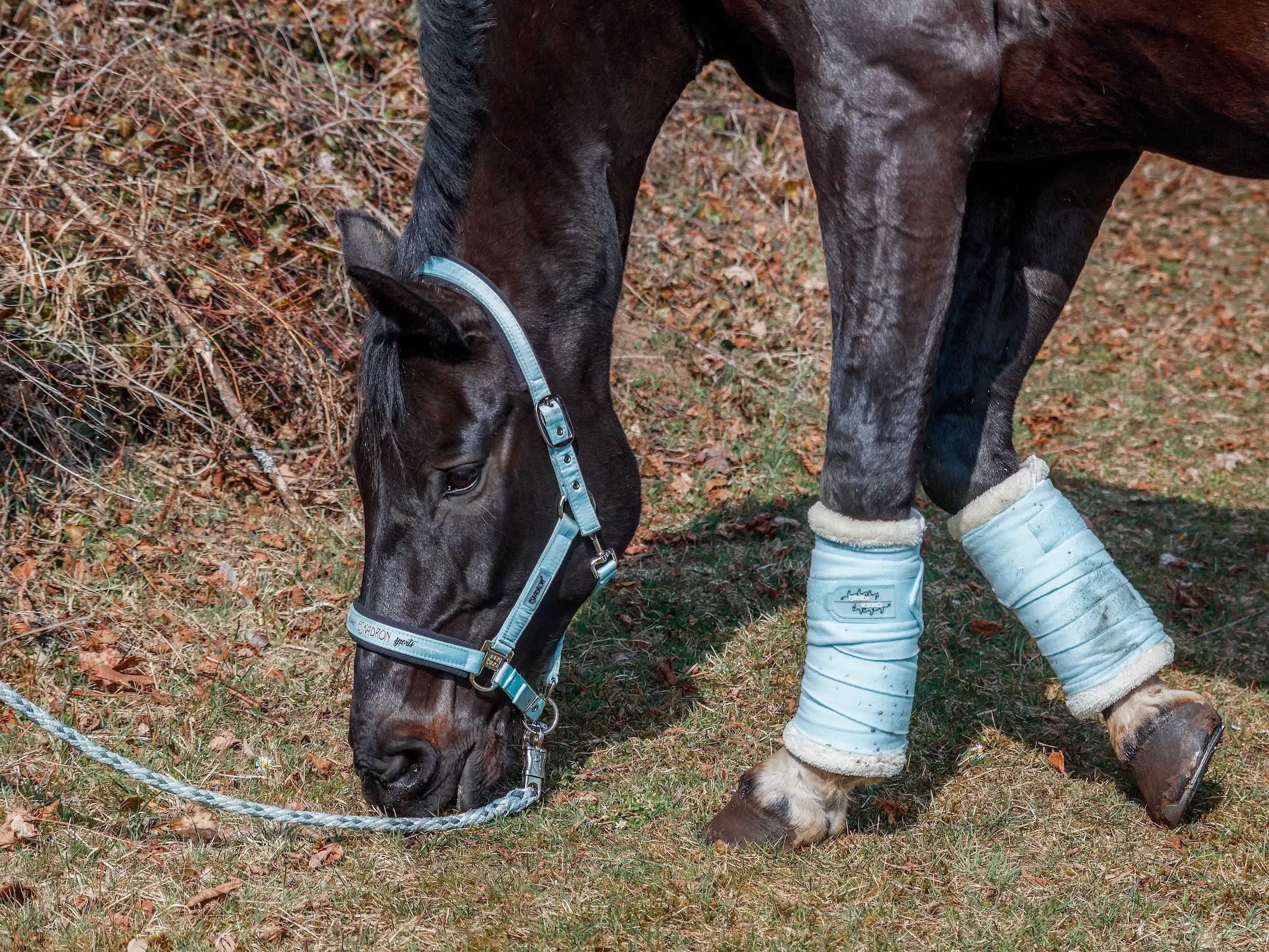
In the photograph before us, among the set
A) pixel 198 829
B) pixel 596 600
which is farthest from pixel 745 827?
pixel 596 600

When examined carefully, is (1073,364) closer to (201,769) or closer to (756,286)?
(756,286)

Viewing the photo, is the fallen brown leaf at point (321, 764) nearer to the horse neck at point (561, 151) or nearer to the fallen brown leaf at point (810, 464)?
the horse neck at point (561, 151)

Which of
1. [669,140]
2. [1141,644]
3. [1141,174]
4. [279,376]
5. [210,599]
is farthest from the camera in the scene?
[1141,174]

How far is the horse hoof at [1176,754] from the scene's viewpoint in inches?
107

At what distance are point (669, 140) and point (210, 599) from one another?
15.3 feet

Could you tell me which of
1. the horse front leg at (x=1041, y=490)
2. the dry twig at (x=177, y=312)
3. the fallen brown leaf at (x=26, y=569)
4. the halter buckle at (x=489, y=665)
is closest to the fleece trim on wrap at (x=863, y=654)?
the horse front leg at (x=1041, y=490)

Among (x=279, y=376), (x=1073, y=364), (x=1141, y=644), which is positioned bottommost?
(x=1073, y=364)

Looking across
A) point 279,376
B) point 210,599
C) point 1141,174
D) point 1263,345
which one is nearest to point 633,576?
point 210,599

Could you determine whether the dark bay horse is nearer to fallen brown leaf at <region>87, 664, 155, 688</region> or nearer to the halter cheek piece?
the halter cheek piece

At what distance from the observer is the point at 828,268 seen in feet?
8.38

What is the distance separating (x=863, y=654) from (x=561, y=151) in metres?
1.39

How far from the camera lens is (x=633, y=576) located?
14.4 feet

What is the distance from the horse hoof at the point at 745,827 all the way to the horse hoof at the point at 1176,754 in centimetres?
91

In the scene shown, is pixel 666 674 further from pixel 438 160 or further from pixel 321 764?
pixel 438 160
